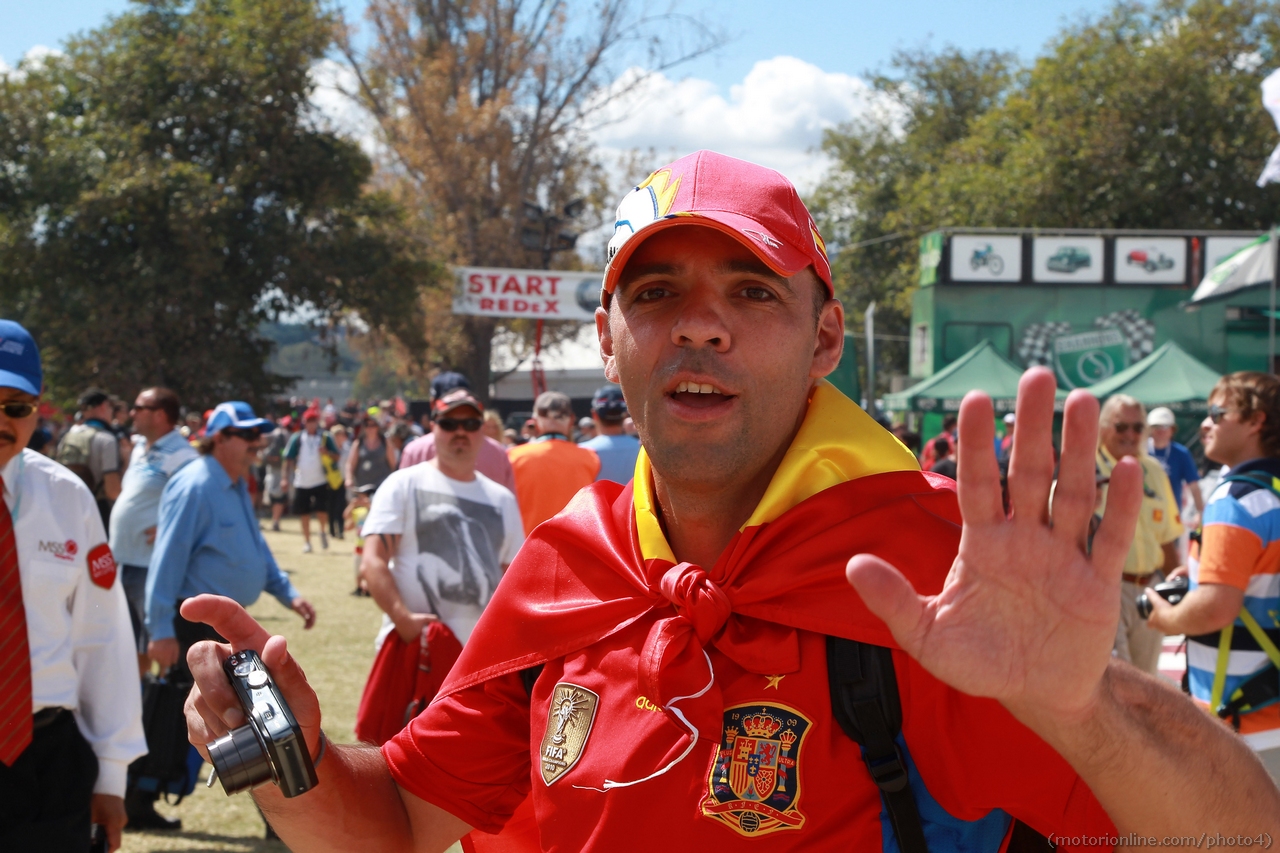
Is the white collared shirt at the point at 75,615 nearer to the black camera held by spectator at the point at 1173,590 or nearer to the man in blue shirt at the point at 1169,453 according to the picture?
the black camera held by spectator at the point at 1173,590

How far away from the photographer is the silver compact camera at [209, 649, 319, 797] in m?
1.77

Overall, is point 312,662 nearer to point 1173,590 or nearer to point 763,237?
point 1173,590

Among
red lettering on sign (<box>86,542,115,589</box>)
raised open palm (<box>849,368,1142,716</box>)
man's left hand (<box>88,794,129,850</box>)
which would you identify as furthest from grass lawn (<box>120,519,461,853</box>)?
raised open palm (<box>849,368,1142,716</box>)

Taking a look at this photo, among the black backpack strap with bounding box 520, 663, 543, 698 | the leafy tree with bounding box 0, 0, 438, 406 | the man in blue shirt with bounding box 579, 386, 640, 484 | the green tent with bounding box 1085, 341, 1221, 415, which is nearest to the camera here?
the black backpack strap with bounding box 520, 663, 543, 698

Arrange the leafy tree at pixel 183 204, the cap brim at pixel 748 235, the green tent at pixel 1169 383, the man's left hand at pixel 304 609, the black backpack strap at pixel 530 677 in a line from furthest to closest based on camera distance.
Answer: the leafy tree at pixel 183 204 < the green tent at pixel 1169 383 < the man's left hand at pixel 304 609 < the black backpack strap at pixel 530 677 < the cap brim at pixel 748 235

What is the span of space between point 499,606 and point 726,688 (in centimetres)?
54

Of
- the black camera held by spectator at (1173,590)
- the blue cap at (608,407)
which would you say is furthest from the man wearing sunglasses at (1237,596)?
the blue cap at (608,407)

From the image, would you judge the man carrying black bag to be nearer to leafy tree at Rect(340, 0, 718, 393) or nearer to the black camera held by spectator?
the black camera held by spectator

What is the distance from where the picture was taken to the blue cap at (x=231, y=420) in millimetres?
6219

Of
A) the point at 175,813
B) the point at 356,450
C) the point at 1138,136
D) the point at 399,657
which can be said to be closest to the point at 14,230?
the point at 356,450

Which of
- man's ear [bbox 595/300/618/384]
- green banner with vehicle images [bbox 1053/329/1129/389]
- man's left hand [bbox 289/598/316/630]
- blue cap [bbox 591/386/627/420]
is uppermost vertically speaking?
green banner with vehicle images [bbox 1053/329/1129/389]

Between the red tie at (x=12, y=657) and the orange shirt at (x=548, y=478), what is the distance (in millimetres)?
4037

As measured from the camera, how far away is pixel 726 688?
5.70 feet

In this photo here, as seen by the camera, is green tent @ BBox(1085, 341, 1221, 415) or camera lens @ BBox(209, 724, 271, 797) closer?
camera lens @ BBox(209, 724, 271, 797)
